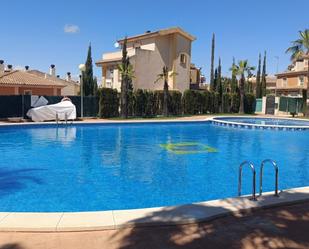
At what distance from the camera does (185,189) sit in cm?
988

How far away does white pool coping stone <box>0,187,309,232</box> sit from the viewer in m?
5.30

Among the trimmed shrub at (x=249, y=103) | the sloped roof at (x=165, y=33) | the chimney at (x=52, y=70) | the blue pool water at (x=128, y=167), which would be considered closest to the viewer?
the blue pool water at (x=128, y=167)

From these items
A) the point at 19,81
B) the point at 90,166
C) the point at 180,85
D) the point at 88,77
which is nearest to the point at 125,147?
the point at 90,166

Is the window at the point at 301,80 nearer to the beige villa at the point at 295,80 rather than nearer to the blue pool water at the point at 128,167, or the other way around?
the beige villa at the point at 295,80

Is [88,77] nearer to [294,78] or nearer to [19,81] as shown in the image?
[19,81]

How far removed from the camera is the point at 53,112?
85.3 ft

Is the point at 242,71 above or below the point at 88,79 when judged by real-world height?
above

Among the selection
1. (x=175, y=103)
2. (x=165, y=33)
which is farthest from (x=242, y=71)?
(x=165, y=33)

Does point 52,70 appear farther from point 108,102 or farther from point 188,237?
point 188,237

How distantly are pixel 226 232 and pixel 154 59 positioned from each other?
35.3 metres

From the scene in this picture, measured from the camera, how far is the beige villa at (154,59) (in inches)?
1515

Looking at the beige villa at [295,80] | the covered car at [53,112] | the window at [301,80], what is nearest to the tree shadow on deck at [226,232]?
the covered car at [53,112]

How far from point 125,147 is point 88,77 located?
36794 mm

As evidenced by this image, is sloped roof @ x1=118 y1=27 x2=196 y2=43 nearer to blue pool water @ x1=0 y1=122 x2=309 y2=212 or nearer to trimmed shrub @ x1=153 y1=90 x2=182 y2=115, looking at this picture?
trimmed shrub @ x1=153 y1=90 x2=182 y2=115
